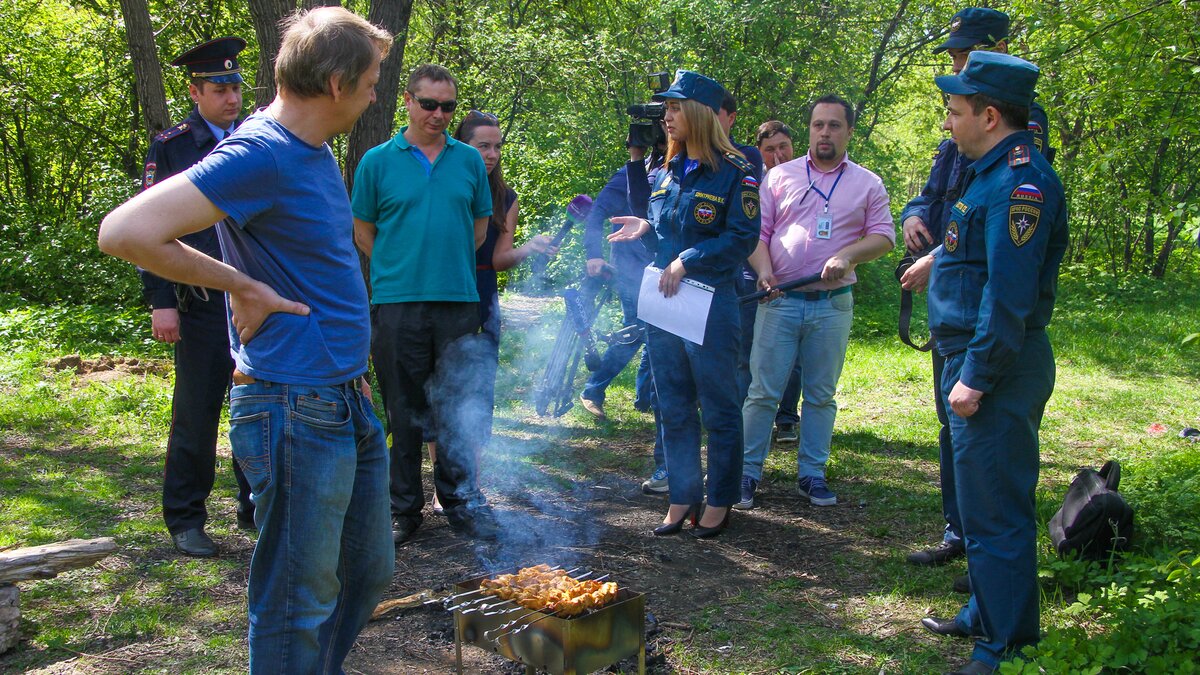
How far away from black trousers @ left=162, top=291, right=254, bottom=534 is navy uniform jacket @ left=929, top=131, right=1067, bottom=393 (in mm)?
3466

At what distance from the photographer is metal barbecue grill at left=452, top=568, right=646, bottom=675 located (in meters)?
2.92

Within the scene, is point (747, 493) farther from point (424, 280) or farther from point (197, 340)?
point (197, 340)

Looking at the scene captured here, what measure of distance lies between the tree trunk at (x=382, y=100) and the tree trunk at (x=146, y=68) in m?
3.17

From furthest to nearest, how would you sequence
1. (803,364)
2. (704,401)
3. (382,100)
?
(382,100) → (803,364) → (704,401)

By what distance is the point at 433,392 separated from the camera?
4855mm

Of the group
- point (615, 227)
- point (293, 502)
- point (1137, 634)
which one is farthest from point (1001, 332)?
point (615, 227)

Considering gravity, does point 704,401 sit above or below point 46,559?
above

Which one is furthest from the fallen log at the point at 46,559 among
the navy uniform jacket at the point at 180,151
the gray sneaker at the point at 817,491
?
the gray sneaker at the point at 817,491

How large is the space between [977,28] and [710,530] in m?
2.97

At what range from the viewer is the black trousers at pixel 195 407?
14.9 ft

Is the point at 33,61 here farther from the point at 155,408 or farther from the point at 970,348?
the point at 970,348

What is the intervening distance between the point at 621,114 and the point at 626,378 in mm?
5129

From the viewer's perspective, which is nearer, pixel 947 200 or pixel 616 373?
pixel 947 200

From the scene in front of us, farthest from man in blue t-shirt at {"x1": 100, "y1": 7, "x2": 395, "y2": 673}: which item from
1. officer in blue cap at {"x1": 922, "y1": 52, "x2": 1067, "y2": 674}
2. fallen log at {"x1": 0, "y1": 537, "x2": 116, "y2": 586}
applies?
officer in blue cap at {"x1": 922, "y1": 52, "x2": 1067, "y2": 674}
